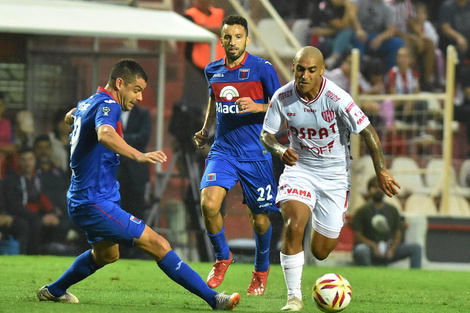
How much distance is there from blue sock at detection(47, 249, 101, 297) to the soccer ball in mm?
1816

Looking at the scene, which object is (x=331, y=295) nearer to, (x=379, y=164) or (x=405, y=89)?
(x=379, y=164)

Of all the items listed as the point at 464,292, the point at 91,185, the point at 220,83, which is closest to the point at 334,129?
the point at 220,83

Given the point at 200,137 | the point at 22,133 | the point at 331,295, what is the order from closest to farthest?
the point at 331,295
the point at 200,137
the point at 22,133

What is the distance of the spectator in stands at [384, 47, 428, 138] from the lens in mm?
15305

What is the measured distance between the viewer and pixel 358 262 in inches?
538

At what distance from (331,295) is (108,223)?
1796 millimetres

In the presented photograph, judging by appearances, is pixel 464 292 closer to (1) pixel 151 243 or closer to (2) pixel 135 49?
(1) pixel 151 243

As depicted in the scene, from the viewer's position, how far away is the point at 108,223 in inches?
266

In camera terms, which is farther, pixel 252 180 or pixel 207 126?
pixel 207 126

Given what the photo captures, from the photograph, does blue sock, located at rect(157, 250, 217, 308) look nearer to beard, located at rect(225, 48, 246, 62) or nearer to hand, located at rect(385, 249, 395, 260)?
beard, located at rect(225, 48, 246, 62)

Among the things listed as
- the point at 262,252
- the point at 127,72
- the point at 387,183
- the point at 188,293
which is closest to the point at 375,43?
the point at 262,252

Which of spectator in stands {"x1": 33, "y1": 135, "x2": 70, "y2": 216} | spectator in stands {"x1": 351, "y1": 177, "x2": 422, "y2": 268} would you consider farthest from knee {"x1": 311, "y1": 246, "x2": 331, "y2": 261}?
spectator in stands {"x1": 33, "y1": 135, "x2": 70, "y2": 216}

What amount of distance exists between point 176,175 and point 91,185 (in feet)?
22.4

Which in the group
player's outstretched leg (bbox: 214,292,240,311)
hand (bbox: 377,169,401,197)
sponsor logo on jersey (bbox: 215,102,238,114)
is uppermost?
sponsor logo on jersey (bbox: 215,102,238,114)
